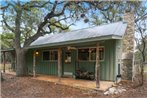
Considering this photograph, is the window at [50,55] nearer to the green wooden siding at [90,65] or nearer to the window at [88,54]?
the green wooden siding at [90,65]

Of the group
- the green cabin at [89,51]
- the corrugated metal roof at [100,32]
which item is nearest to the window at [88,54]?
the green cabin at [89,51]

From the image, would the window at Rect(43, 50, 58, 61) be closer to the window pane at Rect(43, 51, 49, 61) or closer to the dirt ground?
the window pane at Rect(43, 51, 49, 61)

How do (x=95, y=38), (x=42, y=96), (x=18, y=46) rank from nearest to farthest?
(x=42, y=96) < (x=95, y=38) < (x=18, y=46)

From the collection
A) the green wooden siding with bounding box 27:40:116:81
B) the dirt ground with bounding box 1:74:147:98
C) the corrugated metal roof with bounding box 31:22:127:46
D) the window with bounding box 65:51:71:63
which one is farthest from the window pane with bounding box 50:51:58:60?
the dirt ground with bounding box 1:74:147:98

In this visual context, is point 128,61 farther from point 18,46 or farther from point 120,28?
point 18,46

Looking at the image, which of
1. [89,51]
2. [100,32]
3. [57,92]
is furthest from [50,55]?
[57,92]

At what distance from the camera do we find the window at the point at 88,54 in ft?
38.5

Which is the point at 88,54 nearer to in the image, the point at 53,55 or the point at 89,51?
the point at 89,51

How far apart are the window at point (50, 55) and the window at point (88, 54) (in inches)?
107

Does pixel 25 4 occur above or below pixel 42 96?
above

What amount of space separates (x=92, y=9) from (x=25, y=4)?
169 inches

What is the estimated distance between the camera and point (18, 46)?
15273mm

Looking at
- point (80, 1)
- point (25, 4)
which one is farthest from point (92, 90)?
point (25, 4)

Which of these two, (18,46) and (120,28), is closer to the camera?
(120,28)
